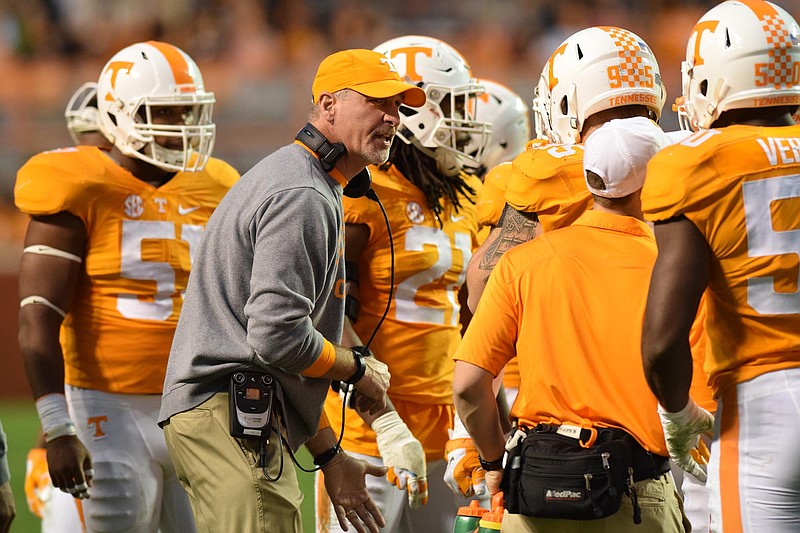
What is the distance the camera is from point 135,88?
446 centimetres

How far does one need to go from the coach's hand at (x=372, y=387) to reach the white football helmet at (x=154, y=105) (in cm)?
148

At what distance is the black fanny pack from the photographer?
2.74 metres

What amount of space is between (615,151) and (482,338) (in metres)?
0.57

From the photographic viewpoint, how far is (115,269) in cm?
423

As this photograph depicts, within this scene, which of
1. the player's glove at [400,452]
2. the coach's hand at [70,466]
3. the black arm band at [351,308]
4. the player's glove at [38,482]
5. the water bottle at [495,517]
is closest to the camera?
the water bottle at [495,517]

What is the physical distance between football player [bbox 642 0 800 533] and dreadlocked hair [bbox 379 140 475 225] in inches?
67.0

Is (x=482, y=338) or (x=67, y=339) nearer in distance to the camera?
(x=482, y=338)

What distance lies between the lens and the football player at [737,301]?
2.65 meters

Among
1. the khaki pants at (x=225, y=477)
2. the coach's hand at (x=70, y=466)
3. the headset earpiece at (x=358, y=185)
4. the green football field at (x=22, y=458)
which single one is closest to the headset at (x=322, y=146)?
the headset earpiece at (x=358, y=185)

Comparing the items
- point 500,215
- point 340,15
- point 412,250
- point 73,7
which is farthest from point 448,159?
point 73,7

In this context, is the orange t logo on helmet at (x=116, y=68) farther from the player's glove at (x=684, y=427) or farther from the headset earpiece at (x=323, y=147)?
the player's glove at (x=684, y=427)

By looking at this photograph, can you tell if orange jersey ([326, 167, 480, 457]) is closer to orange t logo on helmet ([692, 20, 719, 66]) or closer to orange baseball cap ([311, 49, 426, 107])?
orange baseball cap ([311, 49, 426, 107])

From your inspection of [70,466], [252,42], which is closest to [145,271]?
[70,466]

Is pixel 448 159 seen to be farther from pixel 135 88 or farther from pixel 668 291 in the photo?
pixel 668 291
